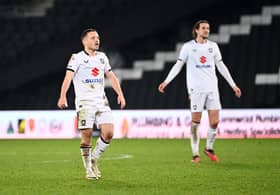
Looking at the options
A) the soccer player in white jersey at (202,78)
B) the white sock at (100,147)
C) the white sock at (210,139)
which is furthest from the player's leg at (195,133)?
the white sock at (100,147)

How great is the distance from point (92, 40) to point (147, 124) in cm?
1094

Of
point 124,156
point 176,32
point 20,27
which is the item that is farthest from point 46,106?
point 124,156

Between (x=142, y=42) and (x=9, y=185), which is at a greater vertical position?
(x=142, y=42)

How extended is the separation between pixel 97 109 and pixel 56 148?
7465mm

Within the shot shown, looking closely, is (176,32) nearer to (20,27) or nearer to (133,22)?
(133,22)

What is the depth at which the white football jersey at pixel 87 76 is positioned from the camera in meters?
10.1

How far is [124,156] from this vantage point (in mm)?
14430

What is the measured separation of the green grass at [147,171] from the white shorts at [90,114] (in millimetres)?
745

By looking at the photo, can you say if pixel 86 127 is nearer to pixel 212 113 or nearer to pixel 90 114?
pixel 90 114

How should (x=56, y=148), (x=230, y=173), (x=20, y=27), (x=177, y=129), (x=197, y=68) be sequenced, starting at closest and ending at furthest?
(x=230, y=173) < (x=197, y=68) < (x=56, y=148) < (x=177, y=129) < (x=20, y=27)

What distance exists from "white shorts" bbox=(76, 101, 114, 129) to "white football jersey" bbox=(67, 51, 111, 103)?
0.09 metres

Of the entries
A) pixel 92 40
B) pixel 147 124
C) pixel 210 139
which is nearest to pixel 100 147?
pixel 92 40

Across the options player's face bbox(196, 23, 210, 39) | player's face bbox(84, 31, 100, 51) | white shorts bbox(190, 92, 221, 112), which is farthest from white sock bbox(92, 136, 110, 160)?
player's face bbox(196, 23, 210, 39)

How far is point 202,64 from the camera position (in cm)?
1277
